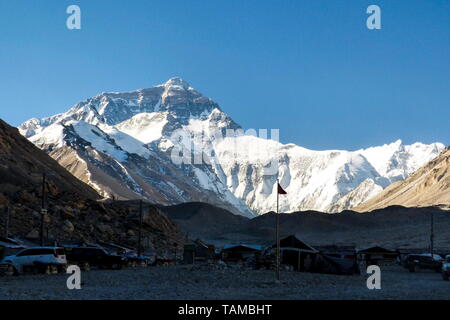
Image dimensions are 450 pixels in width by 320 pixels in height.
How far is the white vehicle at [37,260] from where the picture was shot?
32.4m

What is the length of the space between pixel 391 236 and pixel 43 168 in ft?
190

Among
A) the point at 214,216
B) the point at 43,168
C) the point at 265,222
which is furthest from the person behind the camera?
the point at 214,216

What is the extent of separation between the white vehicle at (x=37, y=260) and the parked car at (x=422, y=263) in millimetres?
22313

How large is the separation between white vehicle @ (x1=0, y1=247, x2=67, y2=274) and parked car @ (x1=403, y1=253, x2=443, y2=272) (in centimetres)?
2231

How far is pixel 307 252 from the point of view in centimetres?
4253

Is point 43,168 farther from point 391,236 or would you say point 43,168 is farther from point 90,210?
point 391,236

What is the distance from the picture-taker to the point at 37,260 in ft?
109

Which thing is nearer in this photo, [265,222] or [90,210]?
[90,210]

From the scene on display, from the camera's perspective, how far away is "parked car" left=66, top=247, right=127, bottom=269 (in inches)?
1639

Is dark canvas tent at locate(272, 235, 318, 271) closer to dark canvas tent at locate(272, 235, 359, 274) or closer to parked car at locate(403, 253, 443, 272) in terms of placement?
dark canvas tent at locate(272, 235, 359, 274)

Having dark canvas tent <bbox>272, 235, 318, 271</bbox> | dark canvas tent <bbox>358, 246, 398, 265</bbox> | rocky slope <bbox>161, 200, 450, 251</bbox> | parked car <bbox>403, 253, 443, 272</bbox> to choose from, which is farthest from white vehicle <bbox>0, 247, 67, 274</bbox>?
rocky slope <bbox>161, 200, 450, 251</bbox>

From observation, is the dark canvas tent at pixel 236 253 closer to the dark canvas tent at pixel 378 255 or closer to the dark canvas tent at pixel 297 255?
the dark canvas tent at pixel 378 255

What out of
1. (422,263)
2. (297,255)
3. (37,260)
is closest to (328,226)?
(422,263)
